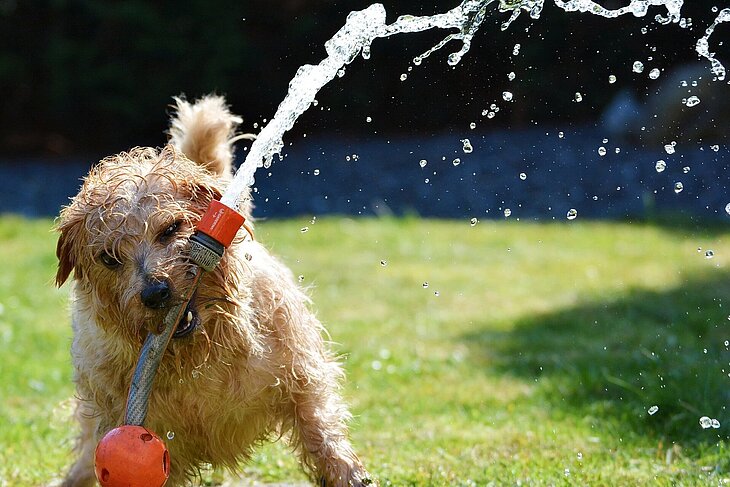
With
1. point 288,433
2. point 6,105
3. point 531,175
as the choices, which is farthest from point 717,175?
point 6,105

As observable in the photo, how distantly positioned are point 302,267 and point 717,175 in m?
5.20

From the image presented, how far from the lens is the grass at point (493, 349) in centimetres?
449

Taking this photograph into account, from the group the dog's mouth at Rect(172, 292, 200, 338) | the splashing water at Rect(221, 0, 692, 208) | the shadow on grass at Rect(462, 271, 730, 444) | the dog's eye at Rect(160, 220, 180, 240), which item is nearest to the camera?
the dog's mouth at Rect(172, 292, 200, 338)

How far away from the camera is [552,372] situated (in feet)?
19.4

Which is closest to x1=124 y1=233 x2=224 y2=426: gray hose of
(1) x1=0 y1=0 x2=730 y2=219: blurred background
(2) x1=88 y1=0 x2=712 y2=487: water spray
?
(2) x1=88 y1=0 x2=712 y2=487: water spray

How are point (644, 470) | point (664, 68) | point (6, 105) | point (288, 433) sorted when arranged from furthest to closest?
1. point (6, 105)
2. point (664, 68)
3. point (644, 470)
4. point (288, 433)

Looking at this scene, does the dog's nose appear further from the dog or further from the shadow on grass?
the shadow on grass

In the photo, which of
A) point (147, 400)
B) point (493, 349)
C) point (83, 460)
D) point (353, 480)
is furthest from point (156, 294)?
point (493, 349)

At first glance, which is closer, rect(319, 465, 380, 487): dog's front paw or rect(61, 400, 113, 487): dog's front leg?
rect(319, 465, 380, 487): dog's front paw

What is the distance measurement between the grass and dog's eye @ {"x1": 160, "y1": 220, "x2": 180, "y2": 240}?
824mm

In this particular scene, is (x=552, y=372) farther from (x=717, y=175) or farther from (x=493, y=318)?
(x=717, y=175)

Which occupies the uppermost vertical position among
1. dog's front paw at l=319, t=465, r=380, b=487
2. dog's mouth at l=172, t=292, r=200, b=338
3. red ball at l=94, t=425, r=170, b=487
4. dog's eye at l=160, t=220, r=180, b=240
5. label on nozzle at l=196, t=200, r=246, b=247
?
label on nozzle at l=196, t=200, r=246, b=247

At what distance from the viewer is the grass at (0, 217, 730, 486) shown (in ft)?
14.7

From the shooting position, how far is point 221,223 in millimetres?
3330
